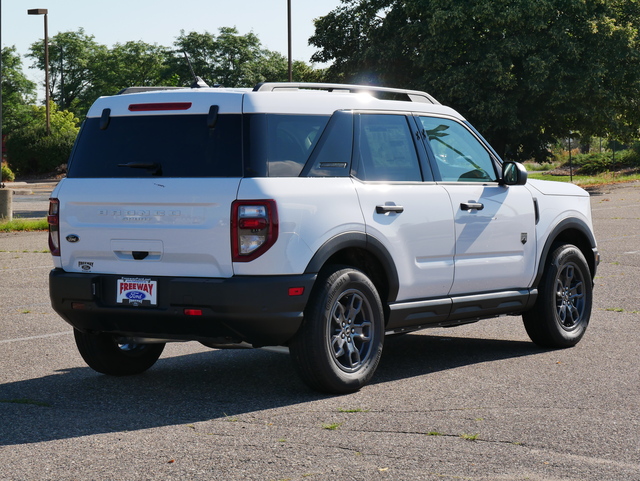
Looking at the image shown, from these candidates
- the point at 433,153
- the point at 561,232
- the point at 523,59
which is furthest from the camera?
the point at 523,59

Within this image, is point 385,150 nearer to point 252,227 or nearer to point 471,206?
point 471,206

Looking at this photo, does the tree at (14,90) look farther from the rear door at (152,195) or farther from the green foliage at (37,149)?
the rear door at (152,195)

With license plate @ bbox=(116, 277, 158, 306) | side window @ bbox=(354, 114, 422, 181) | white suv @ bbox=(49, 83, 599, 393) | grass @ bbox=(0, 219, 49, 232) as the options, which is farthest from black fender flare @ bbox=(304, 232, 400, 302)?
grass @ bbox=(0, 219, 49, 232)

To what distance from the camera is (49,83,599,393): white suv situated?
243 inches

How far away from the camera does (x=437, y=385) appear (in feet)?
22.4

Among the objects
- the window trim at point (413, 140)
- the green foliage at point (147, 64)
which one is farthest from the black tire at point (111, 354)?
the green foliage at point (147, 64)

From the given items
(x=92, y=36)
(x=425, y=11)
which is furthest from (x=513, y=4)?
(x=92, y=36)

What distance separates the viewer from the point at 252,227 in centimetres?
610

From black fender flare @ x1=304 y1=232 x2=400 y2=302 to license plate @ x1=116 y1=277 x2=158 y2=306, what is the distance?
3.15 ft

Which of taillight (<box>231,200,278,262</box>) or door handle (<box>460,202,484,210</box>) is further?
door handle (<box>460,202,484,210</box>)

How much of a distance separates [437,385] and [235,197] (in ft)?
6.27

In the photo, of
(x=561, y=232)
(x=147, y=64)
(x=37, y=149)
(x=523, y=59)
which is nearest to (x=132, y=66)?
(x=147, y=64)

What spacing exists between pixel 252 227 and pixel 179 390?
4.49 feet

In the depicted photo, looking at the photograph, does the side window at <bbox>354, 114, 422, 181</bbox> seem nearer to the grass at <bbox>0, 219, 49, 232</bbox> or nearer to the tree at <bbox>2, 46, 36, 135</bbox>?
the grass at <bbox>0, 219, 49, 232</bbox>
